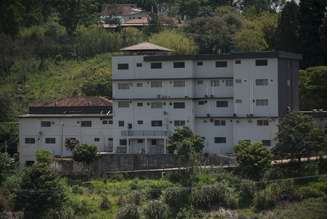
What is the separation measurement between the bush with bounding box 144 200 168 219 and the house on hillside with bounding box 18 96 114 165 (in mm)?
3686

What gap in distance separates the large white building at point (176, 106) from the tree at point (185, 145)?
3.09 feet

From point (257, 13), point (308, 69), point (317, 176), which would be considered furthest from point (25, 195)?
point (257, 13)

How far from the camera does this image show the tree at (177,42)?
86.5 ft

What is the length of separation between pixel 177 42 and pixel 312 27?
5.12 m

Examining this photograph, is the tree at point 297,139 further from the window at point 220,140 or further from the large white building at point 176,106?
the window at point 220,140

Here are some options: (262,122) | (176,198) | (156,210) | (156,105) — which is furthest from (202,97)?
(156,210)

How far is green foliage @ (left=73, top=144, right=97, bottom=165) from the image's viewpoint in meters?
20.3

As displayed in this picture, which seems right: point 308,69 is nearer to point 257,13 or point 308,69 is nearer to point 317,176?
point 317,176

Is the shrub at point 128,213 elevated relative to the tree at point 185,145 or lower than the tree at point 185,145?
lower

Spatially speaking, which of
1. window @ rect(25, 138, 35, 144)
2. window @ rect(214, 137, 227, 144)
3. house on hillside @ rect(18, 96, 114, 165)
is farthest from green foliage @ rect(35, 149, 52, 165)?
window @ rect(214, 137, 227, 144)

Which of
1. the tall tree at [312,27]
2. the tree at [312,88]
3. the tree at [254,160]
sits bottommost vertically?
the tree at [254,160]

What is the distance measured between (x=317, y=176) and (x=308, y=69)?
12.3 feet

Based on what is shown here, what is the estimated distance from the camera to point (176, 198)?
18641 millimetres

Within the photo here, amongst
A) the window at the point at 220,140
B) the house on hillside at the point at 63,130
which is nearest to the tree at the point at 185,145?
the window at the point at 220,140
